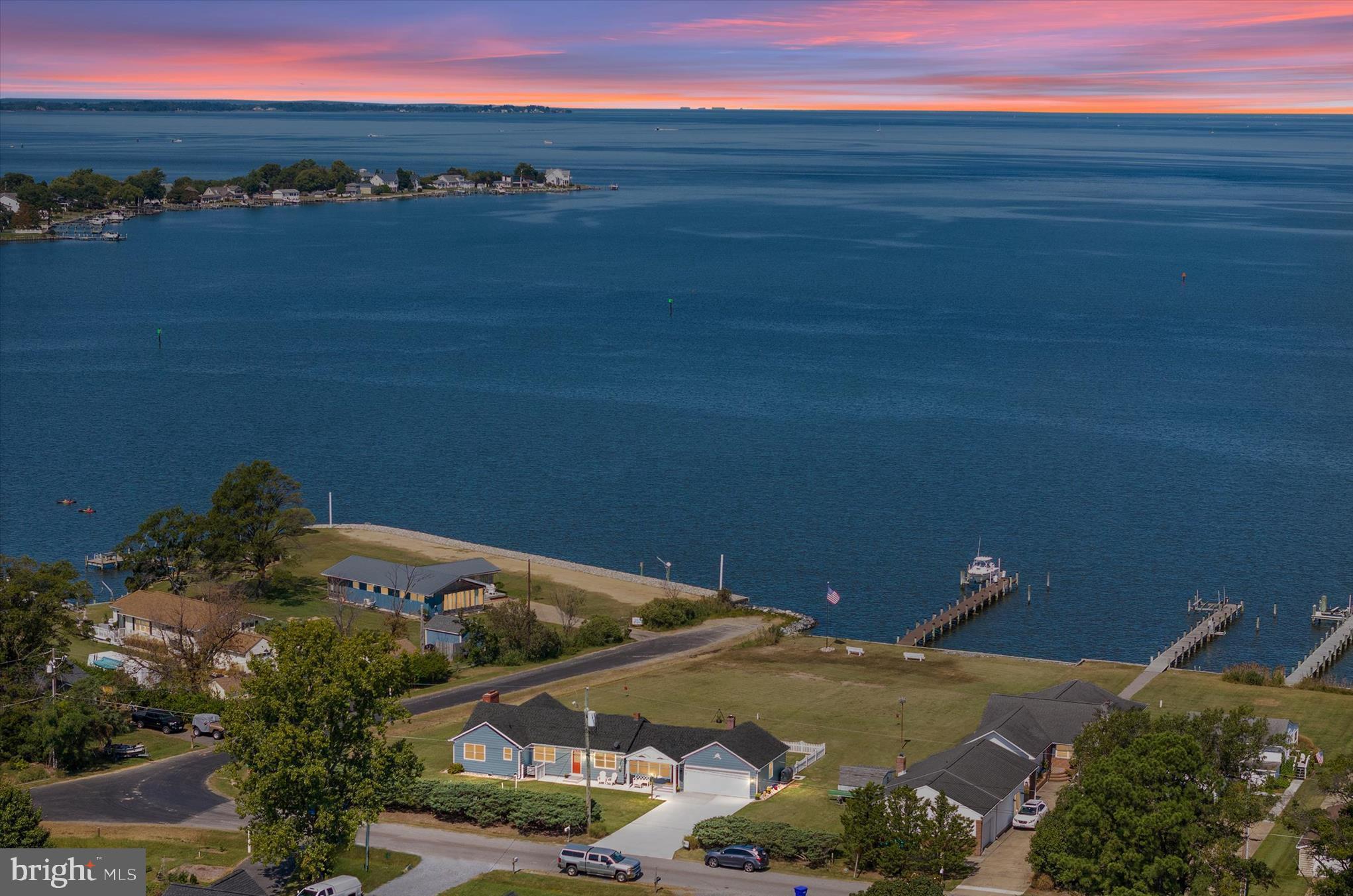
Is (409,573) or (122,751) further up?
(409,573)

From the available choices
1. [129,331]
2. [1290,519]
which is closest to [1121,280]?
[1290,519]

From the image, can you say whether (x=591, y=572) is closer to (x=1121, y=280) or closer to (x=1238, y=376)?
(x=1238, y=376)

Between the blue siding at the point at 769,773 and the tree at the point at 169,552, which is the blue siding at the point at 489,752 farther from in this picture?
the tree at the point at 169,552

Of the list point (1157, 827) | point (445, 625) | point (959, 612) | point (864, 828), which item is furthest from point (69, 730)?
point (959, 612)

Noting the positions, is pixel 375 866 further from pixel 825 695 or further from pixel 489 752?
pixel 825 695

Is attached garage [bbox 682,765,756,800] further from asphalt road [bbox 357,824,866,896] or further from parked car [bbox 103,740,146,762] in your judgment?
parked car [bbox 103,740,146,762]
